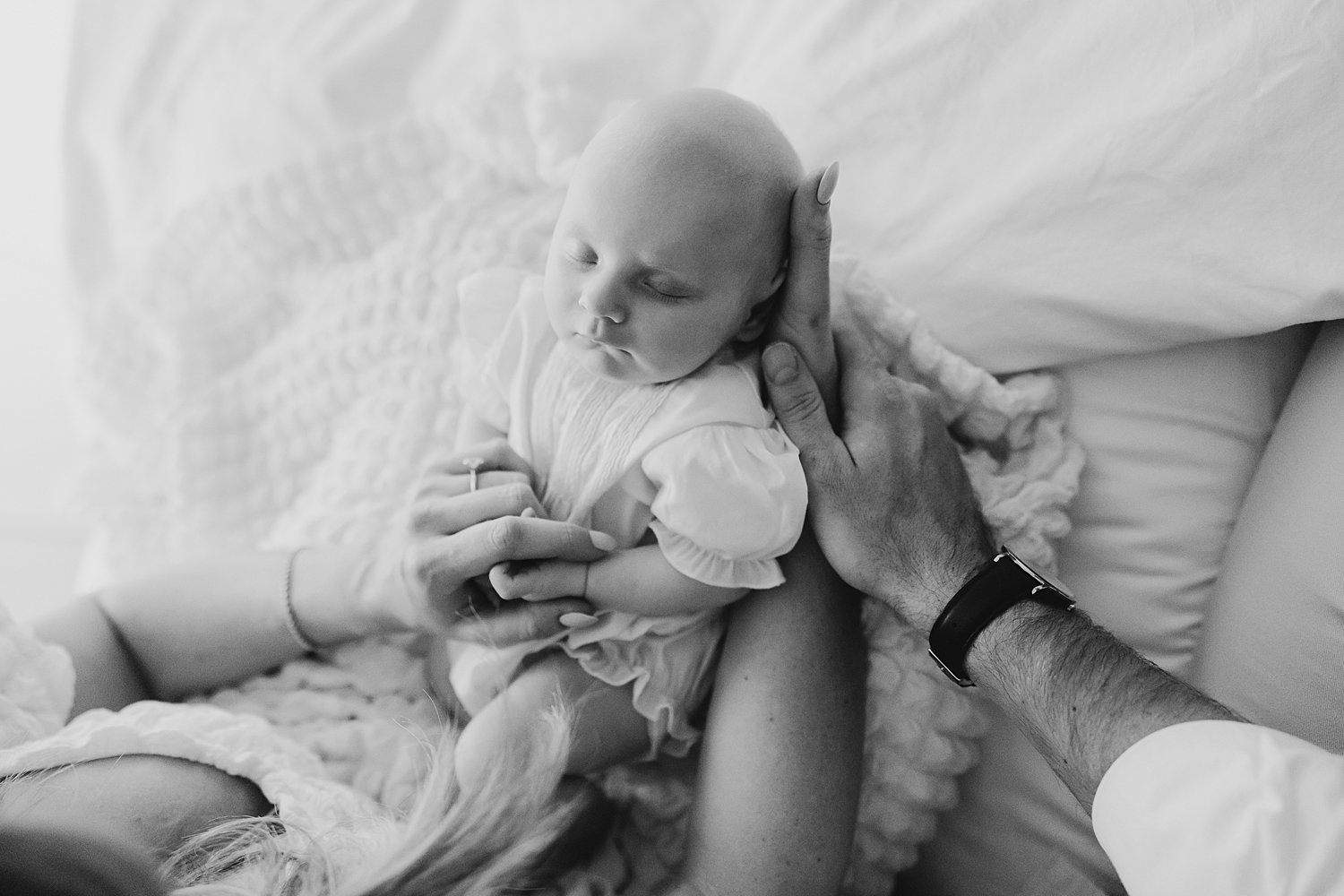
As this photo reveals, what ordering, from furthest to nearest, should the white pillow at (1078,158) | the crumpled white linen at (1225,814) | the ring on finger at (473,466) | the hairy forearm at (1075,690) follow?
1. the ring on finger at (473,466)
2. the white pillow at (1078,158)
3. the hairy forearm at (1075,690)
4. the crumpled white linen at (1225,814)

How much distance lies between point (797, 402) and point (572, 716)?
33 cm

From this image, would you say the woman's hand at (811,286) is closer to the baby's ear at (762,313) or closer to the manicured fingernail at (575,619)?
the baby's ear at (762,313)

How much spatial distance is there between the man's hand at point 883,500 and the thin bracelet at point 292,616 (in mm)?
520

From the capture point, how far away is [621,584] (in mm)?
879

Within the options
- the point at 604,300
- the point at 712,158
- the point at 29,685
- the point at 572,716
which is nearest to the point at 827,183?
the point at 712,158

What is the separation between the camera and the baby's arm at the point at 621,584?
87cm

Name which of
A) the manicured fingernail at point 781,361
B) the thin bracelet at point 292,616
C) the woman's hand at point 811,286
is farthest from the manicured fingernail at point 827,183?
the thin bracelet at point 292,616

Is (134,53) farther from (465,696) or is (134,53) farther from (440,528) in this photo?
(465,696)

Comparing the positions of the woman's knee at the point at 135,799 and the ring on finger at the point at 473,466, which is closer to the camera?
the woman's knee at the point at 135,799

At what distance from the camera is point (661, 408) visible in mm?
873

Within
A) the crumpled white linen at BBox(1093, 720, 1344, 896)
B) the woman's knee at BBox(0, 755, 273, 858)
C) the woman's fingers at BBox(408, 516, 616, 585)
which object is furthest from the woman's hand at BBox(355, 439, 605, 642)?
the crumpled white linen at BBox(1093, 720, 1344, 896)

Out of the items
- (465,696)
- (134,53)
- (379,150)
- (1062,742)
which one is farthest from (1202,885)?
(134,53)

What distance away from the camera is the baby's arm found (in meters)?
0.87

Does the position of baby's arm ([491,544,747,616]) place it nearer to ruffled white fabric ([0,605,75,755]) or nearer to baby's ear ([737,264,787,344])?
baby's ear ([737,264,787,344])
